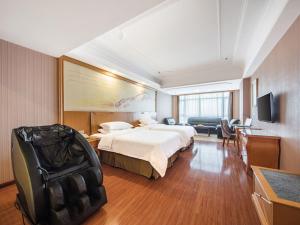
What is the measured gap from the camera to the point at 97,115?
3576 millimetres

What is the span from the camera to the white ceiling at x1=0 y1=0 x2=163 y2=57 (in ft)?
4.71

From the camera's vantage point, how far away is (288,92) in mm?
1837

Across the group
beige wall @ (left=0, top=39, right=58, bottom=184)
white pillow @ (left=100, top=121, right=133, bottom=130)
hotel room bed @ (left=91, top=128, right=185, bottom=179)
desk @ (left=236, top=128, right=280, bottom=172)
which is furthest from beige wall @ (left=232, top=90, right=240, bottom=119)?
beige wall @ (left=0, top=39, right=58, bottom=184)

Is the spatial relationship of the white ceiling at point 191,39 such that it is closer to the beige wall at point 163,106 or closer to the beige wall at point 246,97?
the beige wall at point 246,97

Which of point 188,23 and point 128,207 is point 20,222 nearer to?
point 128,207

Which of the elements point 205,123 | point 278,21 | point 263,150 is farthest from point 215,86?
point 278,21

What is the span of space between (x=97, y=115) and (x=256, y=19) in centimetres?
391

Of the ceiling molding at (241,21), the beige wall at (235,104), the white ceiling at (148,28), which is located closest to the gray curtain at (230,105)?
the beige wall at (235,104)

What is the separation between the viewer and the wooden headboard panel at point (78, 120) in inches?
114

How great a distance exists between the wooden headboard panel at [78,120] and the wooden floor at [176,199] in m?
1.22

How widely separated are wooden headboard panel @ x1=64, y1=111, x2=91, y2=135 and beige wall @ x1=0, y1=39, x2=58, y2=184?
0.84ft

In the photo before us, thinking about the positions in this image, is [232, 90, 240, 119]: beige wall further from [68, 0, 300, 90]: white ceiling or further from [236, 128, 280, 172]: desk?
[236, 128, 280, 172]: desk

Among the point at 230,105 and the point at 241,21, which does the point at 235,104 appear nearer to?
the point at 230,105

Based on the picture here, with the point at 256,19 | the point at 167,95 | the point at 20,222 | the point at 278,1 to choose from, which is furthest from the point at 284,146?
the point at 167,95
